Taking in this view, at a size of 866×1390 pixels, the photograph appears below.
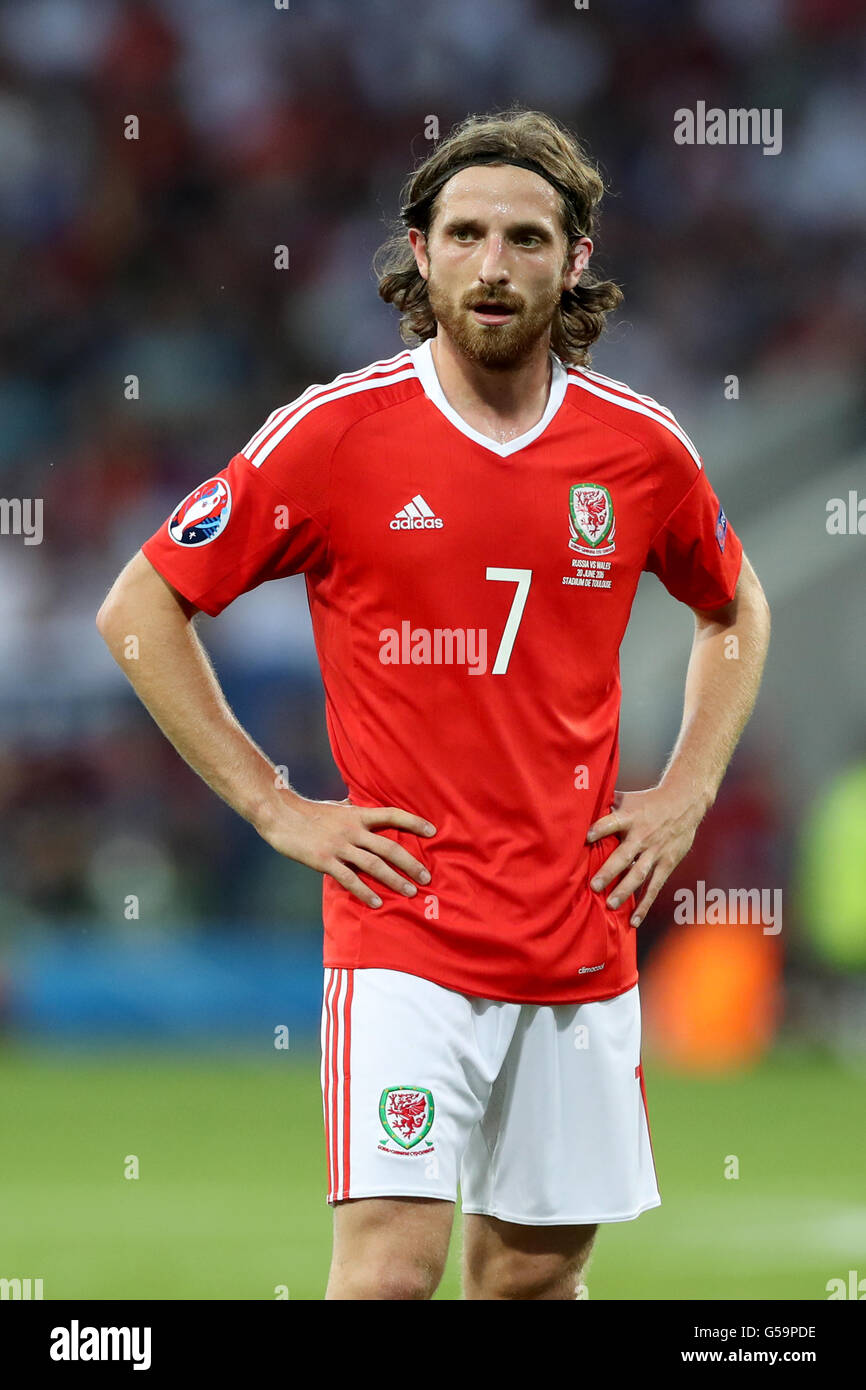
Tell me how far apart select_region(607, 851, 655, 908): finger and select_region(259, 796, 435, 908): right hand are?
1.34ft

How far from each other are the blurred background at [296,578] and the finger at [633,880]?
3.20 m

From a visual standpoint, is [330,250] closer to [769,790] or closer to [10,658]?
[10,658]

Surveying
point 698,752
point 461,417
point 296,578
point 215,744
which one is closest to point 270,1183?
point 698,752

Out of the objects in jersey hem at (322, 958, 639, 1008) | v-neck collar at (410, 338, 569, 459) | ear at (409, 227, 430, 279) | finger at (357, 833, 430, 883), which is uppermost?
ear at (409, 227, 430, 279)

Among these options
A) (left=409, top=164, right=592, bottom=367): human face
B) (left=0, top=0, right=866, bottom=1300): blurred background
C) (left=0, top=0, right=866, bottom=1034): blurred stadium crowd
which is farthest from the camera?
(left=0, top=0, right=866, bottom=1034): blurred stadium crowd

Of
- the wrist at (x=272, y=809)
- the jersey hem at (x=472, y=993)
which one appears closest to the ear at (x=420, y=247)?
the wrist at (x=272, y=809)

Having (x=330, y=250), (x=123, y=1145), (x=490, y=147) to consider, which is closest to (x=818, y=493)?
(x=330, y=250)

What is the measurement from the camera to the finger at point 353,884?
327cm

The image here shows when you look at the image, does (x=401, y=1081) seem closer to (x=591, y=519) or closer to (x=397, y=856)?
(x=397, y=856)

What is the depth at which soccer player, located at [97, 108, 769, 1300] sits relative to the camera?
127 inches

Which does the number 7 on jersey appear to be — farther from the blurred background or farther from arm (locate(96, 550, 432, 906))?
the blurred background

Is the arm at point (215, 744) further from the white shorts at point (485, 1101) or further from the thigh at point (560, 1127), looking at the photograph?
the thigh at point (560, 1127)

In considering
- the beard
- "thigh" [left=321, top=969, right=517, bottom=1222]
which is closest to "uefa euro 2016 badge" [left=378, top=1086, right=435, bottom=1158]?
"thigh" [left=321, top=969, right=517, bottom=1222]

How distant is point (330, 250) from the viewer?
492 inches
